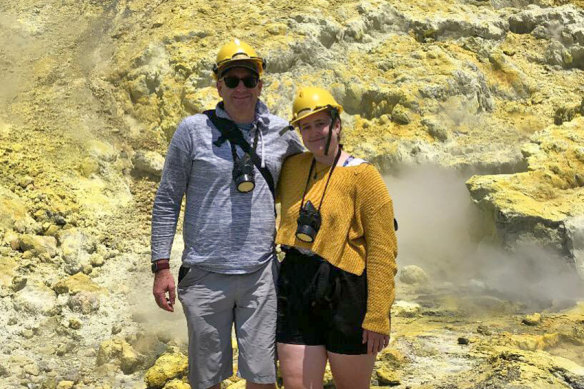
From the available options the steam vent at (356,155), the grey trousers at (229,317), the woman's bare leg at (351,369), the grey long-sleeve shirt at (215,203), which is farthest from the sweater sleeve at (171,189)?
the steam vent at (356,155)

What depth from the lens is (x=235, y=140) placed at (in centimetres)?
305

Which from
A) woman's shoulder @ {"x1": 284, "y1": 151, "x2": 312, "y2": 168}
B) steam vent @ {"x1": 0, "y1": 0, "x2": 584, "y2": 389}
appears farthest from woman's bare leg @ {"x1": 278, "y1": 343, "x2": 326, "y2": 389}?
steam vent @ {"x1": 0, "y1": 0, "x2": 584, "y2": 389}

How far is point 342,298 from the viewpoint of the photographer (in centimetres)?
283

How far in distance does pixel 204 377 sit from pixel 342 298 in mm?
929

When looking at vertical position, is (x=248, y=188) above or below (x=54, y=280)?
above

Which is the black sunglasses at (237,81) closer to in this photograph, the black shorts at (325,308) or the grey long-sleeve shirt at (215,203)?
the grey long-sleeve shirt at (215,203)

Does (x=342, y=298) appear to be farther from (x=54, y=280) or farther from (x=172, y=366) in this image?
(x=54, y=280)

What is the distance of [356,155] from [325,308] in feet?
25.0

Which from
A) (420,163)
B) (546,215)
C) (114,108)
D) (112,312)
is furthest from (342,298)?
(114,108)

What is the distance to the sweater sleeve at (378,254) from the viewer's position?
2.75 m

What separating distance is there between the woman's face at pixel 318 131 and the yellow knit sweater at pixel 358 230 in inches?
4.3

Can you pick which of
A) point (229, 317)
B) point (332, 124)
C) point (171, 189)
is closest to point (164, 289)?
point (229, 317)

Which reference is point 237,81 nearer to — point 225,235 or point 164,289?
point 225,235

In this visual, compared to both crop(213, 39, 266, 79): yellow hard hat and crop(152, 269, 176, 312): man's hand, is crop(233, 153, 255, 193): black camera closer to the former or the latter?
crop(213, 39, 266, 79): yellow hard hat
